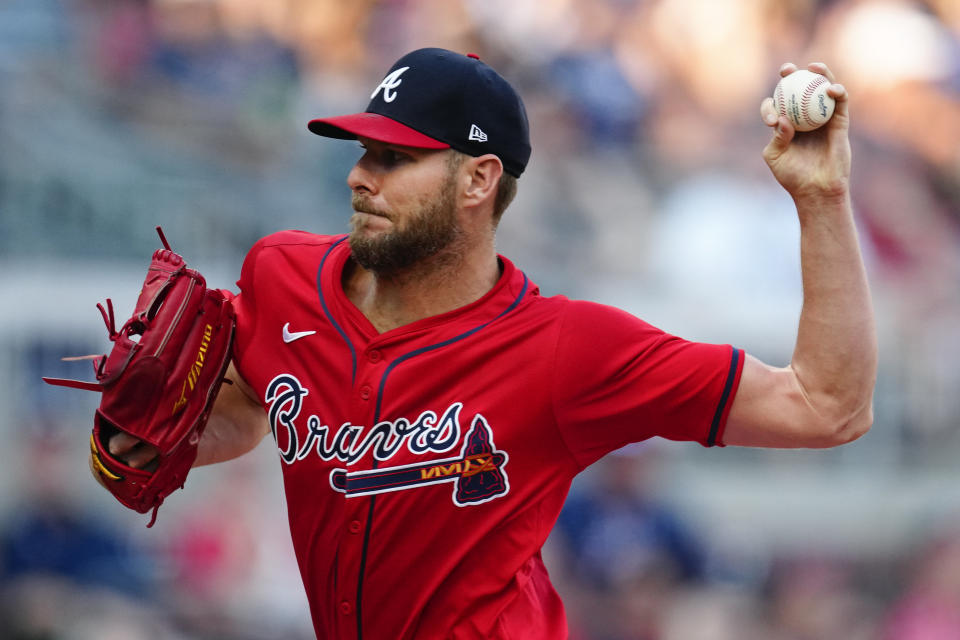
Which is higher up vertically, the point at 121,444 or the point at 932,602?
the point at 121,444

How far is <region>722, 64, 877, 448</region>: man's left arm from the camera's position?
2203mm

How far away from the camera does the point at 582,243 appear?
7.34 m

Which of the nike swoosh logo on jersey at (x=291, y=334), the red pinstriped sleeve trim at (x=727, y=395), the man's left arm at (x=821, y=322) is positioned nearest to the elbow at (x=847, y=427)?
the man's left arm at (x=821, y=322)

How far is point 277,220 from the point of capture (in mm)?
6473

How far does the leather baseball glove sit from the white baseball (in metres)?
1.21

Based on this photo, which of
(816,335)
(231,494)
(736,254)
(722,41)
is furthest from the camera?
(722,41)

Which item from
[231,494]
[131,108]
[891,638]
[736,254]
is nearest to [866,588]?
[891,638]

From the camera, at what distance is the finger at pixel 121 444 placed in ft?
8.01

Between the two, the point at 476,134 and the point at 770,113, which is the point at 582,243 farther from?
the point at 770,113

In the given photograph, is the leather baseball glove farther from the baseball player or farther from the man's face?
the man's face

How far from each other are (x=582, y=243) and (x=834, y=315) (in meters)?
5.15

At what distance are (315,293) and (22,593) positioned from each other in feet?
11.1

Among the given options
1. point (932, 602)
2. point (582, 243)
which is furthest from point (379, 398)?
point (582, 243)

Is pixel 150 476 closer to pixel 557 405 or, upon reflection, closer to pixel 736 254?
pixel 557 405
